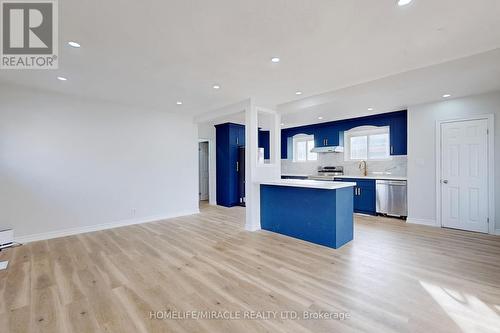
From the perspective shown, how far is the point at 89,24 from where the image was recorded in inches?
82.9

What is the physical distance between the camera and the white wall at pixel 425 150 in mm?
4344

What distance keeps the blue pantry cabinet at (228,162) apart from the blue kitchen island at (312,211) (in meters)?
Result: 2.62

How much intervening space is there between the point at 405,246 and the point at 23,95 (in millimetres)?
6474

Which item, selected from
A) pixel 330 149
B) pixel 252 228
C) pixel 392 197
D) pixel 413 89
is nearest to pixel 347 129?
pixel 330 149

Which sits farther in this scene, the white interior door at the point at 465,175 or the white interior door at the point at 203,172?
the white interior door at the point at 203,172

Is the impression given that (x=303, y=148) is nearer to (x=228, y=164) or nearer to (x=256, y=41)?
(x=228, y=164)

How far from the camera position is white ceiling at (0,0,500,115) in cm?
192

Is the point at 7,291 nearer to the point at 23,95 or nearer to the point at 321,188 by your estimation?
the point at 23,95

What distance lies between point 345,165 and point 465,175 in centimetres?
262

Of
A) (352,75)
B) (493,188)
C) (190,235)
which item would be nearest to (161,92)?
(190,235)

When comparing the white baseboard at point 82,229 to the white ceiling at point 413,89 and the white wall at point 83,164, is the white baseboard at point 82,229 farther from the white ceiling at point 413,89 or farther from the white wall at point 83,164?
the white ceiling at point 413,89

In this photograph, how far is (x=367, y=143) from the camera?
6.23 metres

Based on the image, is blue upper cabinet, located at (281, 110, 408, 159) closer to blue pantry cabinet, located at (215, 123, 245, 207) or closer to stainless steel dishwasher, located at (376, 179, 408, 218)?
stainless steel dishwasher, located at (376, 179, 408, 218)

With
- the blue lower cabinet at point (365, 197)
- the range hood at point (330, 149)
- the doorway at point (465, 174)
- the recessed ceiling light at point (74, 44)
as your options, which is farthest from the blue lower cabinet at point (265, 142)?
the recessed ceiling light at point (74, 44)
